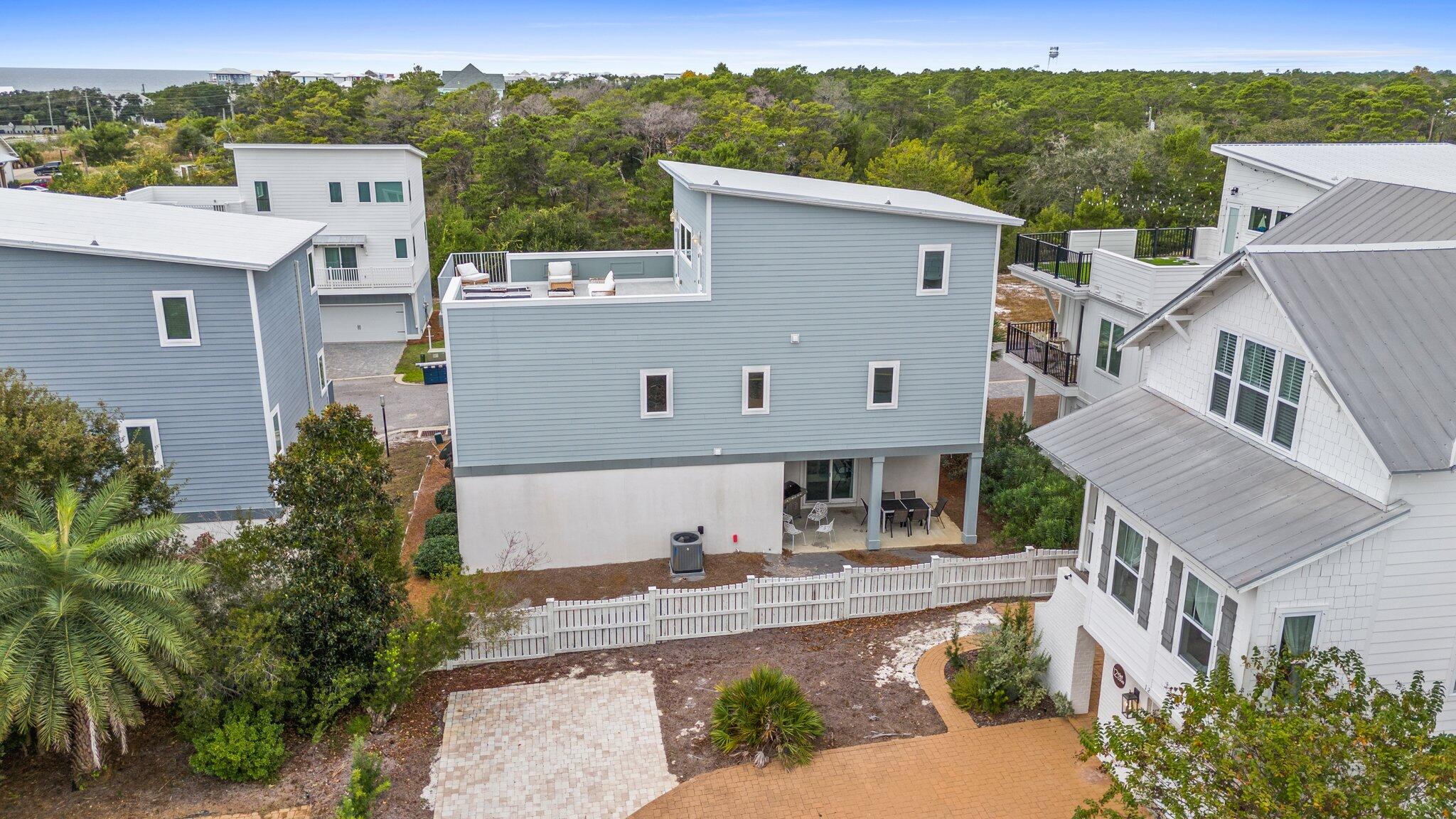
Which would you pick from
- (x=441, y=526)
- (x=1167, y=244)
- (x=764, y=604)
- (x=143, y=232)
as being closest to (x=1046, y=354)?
(x=1167, y=244)

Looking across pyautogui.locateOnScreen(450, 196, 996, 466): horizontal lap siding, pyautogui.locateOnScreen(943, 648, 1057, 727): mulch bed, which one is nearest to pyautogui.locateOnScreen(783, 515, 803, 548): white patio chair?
pyautogui.locateOnScreen(450, 196, 996, 466): horizontal lap siding

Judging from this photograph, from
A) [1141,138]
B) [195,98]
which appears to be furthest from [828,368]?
[195,98]

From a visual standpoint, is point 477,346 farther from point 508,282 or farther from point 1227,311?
point 1227,311

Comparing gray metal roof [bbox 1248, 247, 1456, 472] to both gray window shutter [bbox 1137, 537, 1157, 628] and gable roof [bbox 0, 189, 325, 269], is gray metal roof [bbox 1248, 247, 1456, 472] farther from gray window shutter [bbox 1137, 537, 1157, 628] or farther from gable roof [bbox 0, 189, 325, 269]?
gable roof [bbox 0, 189, 325, 269]

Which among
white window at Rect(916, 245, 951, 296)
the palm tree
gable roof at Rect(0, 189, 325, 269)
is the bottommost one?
the palm tree

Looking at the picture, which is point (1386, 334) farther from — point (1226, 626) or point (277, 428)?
point (277, 428)

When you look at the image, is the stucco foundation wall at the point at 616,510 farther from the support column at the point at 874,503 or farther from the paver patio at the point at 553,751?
the paver patio at the point at 553,751

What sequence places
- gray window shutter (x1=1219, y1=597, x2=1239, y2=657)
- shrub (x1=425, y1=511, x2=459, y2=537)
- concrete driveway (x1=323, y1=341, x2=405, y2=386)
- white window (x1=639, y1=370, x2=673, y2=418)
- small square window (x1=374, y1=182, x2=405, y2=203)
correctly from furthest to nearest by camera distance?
small square window (x1=374, y1=182, x2=405, y2=203) → concrete driveway (x1=323, y1=341, x2=405, y2=386) → shrub (x1=425, y1=511, x2=459, y2=537) → white window (x1=639, y1=370, x2=673, y2=418) → gray window shutter (x1=1219, y1=597, x2=1239, y2=657)
